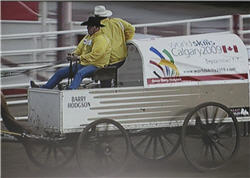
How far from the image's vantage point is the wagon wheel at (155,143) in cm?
500

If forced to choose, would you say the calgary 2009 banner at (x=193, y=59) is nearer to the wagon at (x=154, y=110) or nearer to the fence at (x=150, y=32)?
the wagon at (x=154, y=110)

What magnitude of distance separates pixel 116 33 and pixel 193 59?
0.69 meters

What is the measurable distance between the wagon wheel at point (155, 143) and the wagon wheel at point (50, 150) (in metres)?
0.53

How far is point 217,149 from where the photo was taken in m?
5.13

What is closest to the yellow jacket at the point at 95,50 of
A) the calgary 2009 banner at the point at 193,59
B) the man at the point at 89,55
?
the man at the point at 89,55

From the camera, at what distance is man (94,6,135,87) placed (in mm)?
4910

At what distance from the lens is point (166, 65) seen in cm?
491

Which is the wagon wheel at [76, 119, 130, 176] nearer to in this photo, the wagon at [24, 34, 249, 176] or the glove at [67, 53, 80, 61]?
the wagon at [24, 34, 249, 176]

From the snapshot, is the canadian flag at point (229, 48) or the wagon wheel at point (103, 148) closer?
the wagon wheel at point (103, 148)

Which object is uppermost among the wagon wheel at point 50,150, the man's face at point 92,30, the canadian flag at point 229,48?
the man's face at point 92,30

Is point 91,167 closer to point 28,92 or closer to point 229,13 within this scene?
point 28,92

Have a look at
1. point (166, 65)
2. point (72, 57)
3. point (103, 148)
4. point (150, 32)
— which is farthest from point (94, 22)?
point (103, 148)

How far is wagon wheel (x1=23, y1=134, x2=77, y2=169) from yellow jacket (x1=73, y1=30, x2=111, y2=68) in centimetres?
63

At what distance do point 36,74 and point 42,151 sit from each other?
632 millimetres
